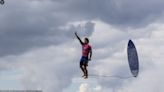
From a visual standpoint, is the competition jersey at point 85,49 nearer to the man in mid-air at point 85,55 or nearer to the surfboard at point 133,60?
the man in mid-air at point 85,55

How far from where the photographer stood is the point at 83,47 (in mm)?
57156

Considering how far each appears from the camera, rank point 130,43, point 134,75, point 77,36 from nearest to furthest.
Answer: point 77,36 → point 134,75 → point 130,43

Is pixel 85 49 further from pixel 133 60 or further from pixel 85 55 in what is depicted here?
pixel 133 60

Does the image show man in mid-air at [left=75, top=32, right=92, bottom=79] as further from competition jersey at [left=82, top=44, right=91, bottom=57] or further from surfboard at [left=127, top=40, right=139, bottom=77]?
surfboard at [left=127, top=40, right=139, bottom=77]

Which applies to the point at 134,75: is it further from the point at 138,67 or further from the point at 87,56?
the point at 87,56

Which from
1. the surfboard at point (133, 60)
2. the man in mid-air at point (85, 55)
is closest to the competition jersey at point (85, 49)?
the man in mid-air at point (85, 55)

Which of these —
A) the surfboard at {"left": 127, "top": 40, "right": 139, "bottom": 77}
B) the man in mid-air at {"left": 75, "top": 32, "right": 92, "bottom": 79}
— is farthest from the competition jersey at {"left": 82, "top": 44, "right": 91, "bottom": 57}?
the surfboard at {"left": 127, "top": 40, "right": 139, "bottom": 77}

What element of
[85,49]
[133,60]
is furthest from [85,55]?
[133,60]

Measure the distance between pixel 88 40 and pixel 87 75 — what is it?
5.69m

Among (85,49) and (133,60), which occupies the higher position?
(85,49)

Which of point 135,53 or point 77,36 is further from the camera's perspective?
point 135,53

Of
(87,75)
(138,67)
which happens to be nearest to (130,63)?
(138,67)

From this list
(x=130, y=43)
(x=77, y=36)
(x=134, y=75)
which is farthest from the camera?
(x=130, y=43)

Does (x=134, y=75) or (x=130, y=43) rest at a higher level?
(x=130, y=43)
